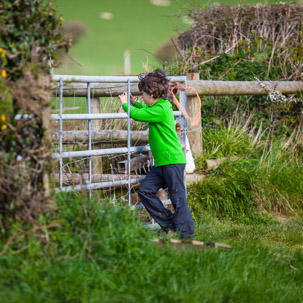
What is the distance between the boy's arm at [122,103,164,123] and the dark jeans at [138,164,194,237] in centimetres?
46

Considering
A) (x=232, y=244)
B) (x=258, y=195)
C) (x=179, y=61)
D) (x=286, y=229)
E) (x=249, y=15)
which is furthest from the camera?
(x=249, y=15)

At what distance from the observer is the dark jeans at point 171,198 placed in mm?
4828

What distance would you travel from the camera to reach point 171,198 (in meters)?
4.86

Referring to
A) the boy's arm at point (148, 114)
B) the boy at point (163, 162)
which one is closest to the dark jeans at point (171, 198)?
the boy at point (163, 162)

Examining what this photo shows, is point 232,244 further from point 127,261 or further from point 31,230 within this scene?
point 31,230

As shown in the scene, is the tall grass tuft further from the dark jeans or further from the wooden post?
the dark jeans

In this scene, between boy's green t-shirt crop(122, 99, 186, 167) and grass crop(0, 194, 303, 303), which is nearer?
grass crop(0, 194, 303, 303)

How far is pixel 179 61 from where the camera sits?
340 inches

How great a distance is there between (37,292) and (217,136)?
4.55 metres

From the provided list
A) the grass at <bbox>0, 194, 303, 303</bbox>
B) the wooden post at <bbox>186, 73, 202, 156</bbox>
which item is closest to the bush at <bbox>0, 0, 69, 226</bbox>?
the grass at <bbox>0, 194, 303, 303</bbox>

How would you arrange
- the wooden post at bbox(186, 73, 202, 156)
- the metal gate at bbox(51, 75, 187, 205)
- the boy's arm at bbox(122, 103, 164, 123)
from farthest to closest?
the wooden post at bbox(186, 73, 202, 156) < the boy's arm at bbox(122, 103, 164, 123) < the metal gate at bbox(51, 75, 187, 205)

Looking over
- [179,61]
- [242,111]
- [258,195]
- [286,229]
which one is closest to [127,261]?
[286,229]

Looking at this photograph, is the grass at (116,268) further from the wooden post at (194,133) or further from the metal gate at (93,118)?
the wooden post at (194,133)

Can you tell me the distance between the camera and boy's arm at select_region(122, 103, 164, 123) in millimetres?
4723
